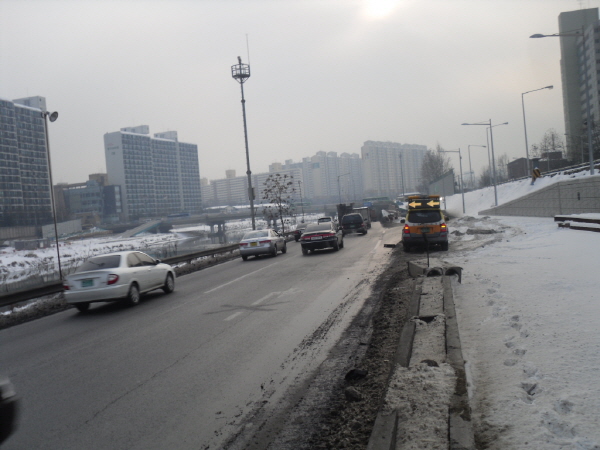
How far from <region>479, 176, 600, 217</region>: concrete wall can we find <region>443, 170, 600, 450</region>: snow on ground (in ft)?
68.4

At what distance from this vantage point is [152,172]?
6368 inches

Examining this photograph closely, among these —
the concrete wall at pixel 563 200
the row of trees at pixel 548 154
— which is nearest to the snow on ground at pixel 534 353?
the concrete wall at pixel 563 200

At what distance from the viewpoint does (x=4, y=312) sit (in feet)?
47.1

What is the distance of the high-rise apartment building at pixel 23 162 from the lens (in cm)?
9031

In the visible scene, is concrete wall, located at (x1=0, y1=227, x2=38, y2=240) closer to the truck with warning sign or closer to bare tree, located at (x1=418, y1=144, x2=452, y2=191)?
Answer: the truck with warning sign

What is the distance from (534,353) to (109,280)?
990 cm

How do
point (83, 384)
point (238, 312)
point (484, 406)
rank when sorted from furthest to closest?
point (238, 312) → point (83, 384) → point (484, 406)

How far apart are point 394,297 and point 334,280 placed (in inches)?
159

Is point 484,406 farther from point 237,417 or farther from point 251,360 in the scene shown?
point 251,360

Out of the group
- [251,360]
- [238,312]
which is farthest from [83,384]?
[238,312]

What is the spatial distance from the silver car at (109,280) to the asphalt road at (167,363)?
1.32 ft

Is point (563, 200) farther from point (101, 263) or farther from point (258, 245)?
point (101, 263)

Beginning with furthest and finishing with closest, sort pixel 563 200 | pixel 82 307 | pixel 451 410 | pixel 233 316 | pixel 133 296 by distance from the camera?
pixel 563 200, pixel 133 296, pixel 82 307, pixel 233 316, pixel 451 410

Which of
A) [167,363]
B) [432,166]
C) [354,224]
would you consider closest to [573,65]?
[432,166]
